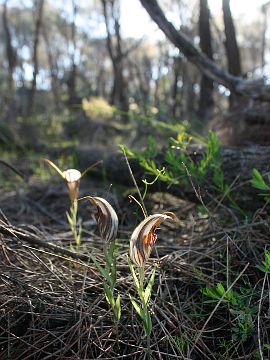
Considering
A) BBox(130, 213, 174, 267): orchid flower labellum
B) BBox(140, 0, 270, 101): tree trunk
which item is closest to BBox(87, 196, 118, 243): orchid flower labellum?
BBox(130, 213, 174, 267): orchid flower labellum

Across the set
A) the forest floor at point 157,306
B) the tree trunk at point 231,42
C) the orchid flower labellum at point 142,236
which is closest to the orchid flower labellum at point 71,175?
the forest floor at point 157,306

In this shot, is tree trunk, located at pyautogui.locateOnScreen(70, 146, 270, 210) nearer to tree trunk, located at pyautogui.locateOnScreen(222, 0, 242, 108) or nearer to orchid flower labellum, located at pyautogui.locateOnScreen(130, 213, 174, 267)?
orchid flower labellum, located at pyautogui.locateOnScreen(130, 213, 174, 267)

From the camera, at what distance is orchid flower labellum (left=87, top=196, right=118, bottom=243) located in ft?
4.39

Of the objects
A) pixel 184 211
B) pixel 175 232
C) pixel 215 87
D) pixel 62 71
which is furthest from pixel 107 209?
pixel 62 71

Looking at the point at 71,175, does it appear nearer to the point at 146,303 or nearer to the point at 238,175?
the point at 146,303

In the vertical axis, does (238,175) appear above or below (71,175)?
below

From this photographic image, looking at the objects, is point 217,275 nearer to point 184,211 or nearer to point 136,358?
point 136,358

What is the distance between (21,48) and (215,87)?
115 feet

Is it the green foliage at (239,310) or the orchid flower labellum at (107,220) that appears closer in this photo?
the orchid flower labellum at (107,220)

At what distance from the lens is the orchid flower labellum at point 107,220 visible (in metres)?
1.34

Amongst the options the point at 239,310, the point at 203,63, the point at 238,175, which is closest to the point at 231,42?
the point at 203,63

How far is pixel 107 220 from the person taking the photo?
136 centimetres

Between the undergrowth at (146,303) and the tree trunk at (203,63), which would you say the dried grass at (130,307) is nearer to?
the undergrowth at (146,303)

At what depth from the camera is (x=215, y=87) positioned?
28.6 feet
